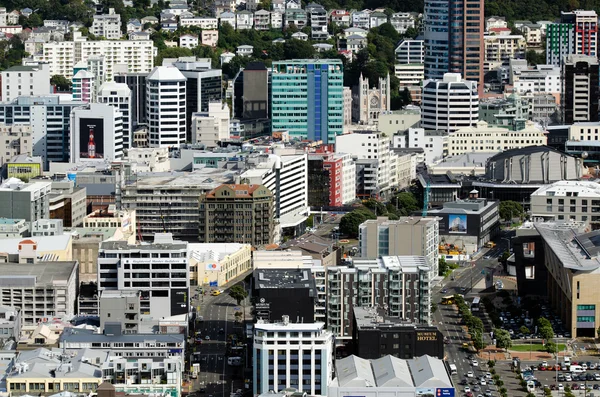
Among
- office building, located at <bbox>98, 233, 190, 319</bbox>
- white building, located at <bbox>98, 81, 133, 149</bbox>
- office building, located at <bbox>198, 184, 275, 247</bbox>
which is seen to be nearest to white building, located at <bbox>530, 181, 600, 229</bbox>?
office building, located at <bbox>198, 184, 275, 247</bbox>

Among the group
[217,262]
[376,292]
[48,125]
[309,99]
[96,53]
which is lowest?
[217,262]

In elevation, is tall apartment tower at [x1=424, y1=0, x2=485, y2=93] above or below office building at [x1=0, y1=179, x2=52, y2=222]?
above

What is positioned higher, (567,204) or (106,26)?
(106,26)

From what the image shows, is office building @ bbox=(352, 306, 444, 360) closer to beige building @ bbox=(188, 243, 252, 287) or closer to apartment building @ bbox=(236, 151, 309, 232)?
beige building @ bbox=(188, 243, 252, 287)

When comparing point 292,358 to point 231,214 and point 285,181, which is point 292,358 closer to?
point 231,214

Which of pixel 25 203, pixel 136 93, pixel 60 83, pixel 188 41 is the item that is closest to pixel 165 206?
pixel 25 203

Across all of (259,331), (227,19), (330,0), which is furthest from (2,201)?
(330,0)
